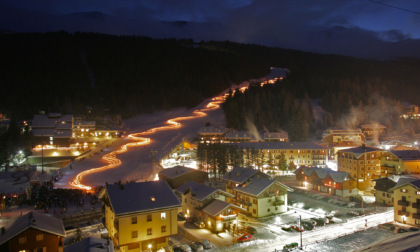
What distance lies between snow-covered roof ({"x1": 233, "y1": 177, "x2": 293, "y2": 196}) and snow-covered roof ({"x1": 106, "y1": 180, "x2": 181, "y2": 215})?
858 cm

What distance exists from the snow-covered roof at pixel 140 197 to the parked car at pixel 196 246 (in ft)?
7.37

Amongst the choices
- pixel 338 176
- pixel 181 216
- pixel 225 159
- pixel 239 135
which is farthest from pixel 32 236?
pixel 239 135

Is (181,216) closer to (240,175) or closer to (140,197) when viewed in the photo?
(140,197)

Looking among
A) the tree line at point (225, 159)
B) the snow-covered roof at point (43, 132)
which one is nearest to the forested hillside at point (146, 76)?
the snow-covered roof at point (43, 132)

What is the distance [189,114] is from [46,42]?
2627 inches

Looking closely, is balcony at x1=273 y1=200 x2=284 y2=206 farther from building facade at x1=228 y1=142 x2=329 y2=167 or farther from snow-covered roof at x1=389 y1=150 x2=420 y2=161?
snow-covered roof at x1=389 y1=150 x2=420 y2=161

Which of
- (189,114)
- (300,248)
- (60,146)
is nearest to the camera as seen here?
(300,248)

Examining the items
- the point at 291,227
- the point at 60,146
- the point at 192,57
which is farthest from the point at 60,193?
the point at 192,57

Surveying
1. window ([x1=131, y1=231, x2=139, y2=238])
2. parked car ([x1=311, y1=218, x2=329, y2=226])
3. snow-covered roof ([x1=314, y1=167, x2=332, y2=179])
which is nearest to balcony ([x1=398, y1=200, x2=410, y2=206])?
parked car ([x1=311, y1=218, x2=329, y2=226])

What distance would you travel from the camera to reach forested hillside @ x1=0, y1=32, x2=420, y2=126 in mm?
71938

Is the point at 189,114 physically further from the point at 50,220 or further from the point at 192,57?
the point at 50,220

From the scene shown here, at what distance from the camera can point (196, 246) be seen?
56.4 feet

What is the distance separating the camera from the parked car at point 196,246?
1689 cm

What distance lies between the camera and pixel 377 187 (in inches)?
1121
